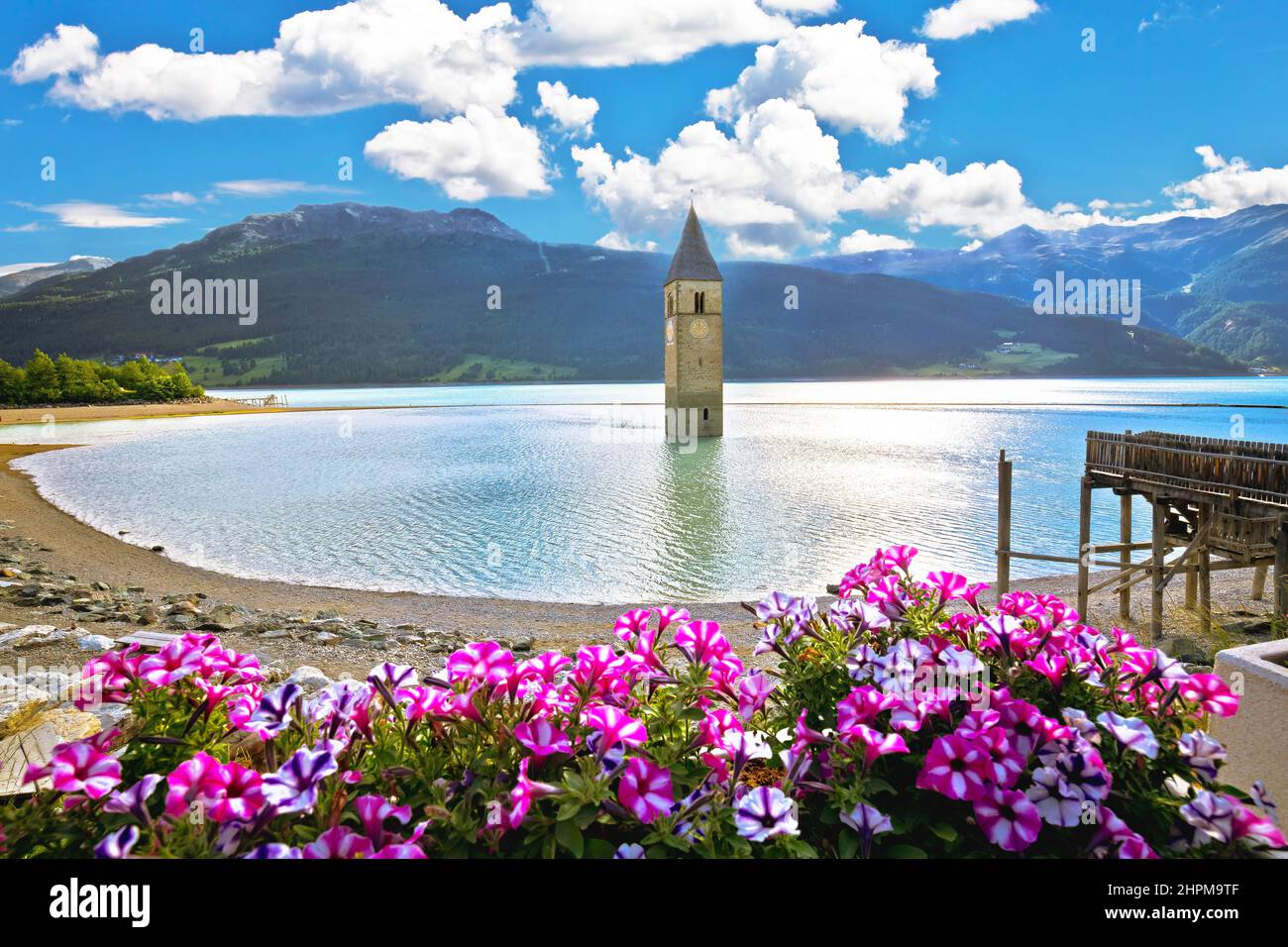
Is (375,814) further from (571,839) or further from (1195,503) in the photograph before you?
(1195,503)

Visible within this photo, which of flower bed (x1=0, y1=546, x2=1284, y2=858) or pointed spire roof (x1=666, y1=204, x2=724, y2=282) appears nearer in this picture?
flower bed (x1=0, y1=546, x2=1284, y2=858)

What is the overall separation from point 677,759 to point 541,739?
0.54 m

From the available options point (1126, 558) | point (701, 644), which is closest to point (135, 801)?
point (701, 644)

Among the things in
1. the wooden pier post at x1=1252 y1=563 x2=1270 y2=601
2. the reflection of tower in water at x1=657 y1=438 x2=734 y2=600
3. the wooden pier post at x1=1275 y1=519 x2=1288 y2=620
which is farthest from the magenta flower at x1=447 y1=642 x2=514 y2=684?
the wooden pier post at x1=1252 y1=563 x2=1270 y2=601

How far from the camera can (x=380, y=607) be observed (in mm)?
16891

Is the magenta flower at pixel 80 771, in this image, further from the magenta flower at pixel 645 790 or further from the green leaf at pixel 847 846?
the green leaf at pixel 847 846

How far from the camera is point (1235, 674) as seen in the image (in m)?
3.35

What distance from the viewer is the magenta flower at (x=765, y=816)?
2160 mm

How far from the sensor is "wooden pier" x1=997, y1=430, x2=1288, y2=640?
1316 cm

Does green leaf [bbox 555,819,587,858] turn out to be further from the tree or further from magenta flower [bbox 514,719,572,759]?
the tree

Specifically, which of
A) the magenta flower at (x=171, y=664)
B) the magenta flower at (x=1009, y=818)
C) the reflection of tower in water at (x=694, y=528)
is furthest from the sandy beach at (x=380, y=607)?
the magenta flower at (x=1009, y=818)
